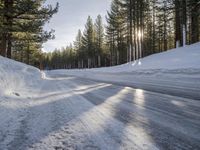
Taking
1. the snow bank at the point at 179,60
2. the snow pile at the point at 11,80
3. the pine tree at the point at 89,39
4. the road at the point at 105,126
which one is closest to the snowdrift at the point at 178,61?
the snow bank at the point at 179,60

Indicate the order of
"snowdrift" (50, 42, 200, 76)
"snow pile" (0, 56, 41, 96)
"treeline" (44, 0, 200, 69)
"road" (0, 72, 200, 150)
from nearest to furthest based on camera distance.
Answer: "road" (0, 72, 200, 150)
"snow pile" (0, 56, 41, 96)
"snowdrift" (50, 42, 200, 76)
"treeline" (44, 0, 200, 69)

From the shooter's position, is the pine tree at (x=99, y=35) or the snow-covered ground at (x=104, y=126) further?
the pine tree at (x=99, y=35)

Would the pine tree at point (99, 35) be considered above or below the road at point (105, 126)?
above

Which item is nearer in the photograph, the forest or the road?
the road

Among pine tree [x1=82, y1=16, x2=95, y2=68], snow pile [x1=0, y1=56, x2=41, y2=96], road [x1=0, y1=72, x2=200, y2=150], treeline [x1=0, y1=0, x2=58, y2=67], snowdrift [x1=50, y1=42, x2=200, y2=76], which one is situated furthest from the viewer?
pine tree [x1=82, y1=16, x2=95, y2=68]

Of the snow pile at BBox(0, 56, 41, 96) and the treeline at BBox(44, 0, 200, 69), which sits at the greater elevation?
the treeline at BBox(44, 0, 200, 69)

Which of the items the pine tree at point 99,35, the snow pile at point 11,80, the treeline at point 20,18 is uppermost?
the pine tree at point 99,35

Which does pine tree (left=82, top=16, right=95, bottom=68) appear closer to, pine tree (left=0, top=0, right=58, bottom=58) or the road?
pine tree (left=0, top=0, right=58, bottom=58)

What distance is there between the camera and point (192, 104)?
5305mm

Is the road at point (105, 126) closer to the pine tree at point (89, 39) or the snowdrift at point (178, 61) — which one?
the snowdrift at point (178, 61)

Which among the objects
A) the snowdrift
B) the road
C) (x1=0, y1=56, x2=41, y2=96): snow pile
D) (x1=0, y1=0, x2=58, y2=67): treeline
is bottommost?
the road

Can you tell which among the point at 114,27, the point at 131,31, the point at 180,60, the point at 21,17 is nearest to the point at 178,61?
the point at 180,60

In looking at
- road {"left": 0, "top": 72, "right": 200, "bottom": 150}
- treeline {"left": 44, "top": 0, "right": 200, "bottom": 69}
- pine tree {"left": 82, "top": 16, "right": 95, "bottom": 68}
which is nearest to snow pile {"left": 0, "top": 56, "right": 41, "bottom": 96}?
road {"left": 0, "top": 72, "right": 200, "bottom": 150}

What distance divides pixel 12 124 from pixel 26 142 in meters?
1.10
